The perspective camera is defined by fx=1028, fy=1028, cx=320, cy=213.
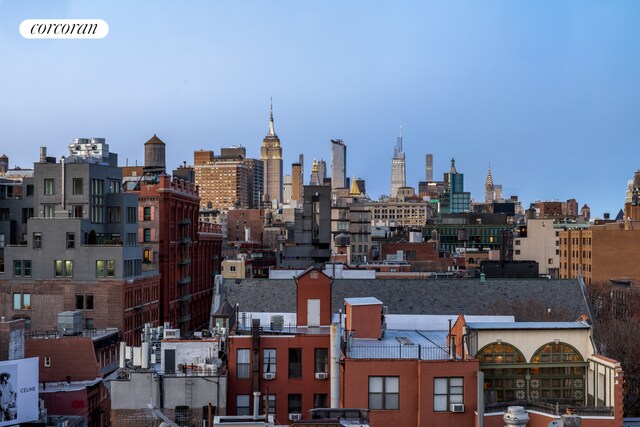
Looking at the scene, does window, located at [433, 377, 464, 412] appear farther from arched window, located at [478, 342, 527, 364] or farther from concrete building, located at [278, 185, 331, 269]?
concrete building, located at [278, 185, 331, 269]

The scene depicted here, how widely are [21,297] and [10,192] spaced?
26.7 meters

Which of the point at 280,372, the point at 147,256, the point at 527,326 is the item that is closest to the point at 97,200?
the point at 147,256

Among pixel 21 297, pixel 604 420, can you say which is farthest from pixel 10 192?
pixel 604 420

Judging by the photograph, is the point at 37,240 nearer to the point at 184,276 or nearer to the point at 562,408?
the point at 184,276

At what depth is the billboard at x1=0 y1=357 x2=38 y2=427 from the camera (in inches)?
1916

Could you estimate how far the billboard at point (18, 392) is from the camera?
48.7 meters

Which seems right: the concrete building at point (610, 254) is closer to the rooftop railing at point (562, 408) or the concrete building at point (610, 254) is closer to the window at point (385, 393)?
the rooftop railing at point (562, 408)

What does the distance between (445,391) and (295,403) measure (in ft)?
28.2

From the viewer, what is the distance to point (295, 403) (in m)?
47.5

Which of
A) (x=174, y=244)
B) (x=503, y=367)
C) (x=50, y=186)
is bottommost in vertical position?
(x=503, y=367)

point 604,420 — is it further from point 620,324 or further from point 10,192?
point 10,192

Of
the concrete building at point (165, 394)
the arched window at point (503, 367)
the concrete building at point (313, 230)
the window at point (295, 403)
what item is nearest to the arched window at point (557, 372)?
the arched window at point (503, 367)

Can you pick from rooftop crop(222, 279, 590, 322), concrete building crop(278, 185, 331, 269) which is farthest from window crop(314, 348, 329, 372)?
concrete building crop(278, 185, 331, 269)

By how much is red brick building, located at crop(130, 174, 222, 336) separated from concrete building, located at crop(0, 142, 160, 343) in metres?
18.5
